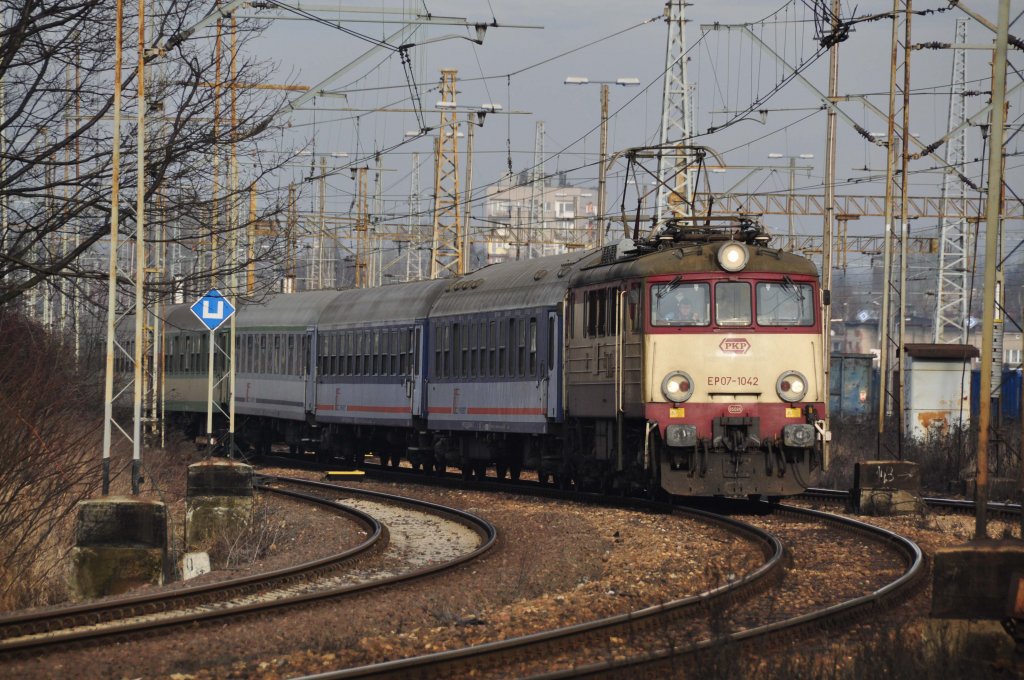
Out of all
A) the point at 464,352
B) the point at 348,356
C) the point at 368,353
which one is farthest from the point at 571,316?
the point at 348,356

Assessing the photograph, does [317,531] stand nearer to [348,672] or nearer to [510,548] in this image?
[510,548]

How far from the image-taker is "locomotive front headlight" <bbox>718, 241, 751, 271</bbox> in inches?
728

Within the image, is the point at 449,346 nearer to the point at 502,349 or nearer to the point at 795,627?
the point at 502,349

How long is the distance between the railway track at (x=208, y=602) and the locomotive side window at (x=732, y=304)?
392cm

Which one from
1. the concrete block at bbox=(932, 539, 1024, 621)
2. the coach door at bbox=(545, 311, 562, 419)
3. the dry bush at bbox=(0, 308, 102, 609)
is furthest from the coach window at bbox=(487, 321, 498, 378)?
the concrete block at bbox=(932, 539, 1024, 621)

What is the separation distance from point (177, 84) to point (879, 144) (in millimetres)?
13353

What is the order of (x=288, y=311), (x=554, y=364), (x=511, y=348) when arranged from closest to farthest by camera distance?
(x=554, y=364), (x=511, y=348), (x=288, y=311)

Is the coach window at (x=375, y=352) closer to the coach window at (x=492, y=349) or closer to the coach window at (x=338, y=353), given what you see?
the coach window at (x=338, y=353)

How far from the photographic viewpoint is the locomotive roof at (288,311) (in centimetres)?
3356

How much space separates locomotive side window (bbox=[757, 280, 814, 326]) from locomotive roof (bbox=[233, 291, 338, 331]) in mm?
16112

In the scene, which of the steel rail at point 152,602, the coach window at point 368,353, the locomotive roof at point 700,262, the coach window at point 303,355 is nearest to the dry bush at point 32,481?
the steel rail at point 152,602

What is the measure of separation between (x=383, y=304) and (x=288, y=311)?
5.20 metres

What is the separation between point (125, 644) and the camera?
34.3 feet

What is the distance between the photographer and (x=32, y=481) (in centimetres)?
1539
